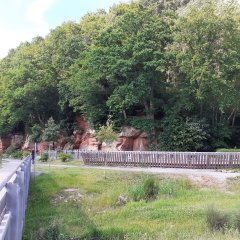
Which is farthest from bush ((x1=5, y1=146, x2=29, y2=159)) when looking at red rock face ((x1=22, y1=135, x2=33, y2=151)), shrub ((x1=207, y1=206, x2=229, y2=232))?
shrub ((x1=207, y1=206, x2=229, y2=232))

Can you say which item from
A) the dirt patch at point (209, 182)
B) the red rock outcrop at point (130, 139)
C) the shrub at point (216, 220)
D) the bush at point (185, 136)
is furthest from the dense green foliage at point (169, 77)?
the shrub at point (216, 220)

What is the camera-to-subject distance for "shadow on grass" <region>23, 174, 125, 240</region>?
13092 millimetres

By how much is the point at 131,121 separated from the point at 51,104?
1897 cm

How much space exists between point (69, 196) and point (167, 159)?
38.2ft

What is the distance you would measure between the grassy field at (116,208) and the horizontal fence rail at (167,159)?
599 cm

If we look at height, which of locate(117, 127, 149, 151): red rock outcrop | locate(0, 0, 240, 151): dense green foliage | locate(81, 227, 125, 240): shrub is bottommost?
locate(81, 227, 125, 240): shrub

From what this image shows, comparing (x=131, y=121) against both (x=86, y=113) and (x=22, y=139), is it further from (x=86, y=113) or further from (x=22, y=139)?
(x=22, y=139)

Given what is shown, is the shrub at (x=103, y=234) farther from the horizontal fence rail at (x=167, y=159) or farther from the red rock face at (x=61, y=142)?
the red rock face at (x=61, y=142)

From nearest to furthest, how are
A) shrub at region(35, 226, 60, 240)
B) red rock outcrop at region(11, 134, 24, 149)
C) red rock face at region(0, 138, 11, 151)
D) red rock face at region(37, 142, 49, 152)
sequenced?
shrub at region(35, 226, 60, 240), red rock face at region(37, 142, 49, 152), red rock outcrop at region(11, 134, 24, 149), red rock face at region(0, 138, 11, 151)

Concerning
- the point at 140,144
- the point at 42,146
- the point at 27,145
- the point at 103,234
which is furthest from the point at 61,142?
the point at 103,234

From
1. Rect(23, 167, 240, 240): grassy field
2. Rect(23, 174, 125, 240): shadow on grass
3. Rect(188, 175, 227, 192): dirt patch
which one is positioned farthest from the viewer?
Rect(188, 175, 227, 192): dirt patch

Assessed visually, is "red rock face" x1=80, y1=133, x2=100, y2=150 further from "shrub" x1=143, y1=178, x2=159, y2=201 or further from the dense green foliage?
"shrub" x1=143, y1=178, x2=159, y2=201

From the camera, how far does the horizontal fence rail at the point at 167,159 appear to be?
90.8 ft

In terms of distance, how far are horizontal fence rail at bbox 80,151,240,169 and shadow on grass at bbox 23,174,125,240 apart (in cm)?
988
